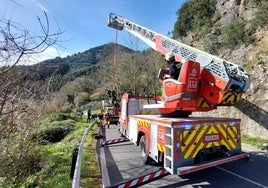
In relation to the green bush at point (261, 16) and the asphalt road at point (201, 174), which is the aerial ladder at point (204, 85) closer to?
the asphalt road at point (201, 174)

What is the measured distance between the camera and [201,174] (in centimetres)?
716

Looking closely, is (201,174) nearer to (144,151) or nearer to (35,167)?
(144,151)

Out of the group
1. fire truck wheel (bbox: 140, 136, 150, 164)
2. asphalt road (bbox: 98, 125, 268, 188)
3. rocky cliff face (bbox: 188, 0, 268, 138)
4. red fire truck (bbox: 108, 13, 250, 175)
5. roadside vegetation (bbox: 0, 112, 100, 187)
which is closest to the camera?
red fire truck (bbox: 108, 13, 250, 175)

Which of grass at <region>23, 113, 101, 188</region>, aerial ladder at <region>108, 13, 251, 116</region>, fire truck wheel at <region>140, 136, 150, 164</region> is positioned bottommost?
grass at <region>23, 113, 101, 188</region>

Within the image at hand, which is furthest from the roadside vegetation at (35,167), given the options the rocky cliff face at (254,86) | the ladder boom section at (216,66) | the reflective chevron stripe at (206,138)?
the rocky cliff face at (254,86)

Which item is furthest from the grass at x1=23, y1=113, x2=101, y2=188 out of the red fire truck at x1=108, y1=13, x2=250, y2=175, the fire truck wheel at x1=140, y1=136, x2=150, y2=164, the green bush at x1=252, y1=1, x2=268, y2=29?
the green bush at x1=252, y1=1, x2=268, y2=29

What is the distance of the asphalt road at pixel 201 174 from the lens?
6411 millimetres

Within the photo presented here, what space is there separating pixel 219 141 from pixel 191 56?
106 inches

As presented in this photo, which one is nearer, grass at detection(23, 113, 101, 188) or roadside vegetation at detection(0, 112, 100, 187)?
grass at detection(23, 113, 101, 188)

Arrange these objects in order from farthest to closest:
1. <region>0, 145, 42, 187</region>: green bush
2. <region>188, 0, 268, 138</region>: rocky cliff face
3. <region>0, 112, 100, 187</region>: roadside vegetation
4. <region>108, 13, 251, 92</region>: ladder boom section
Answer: <region>188, 0, 268, 138</region>: rocky cliff face < <region>0, 145, 42, 187</region>: green bush < <region>0, 112, 100, 187</region>: roadside vegetation < <region>108, 13, 251, 92</region>: ladder boom section

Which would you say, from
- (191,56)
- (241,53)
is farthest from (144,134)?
(241,53)

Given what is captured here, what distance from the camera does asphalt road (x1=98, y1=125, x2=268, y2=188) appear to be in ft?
21.0

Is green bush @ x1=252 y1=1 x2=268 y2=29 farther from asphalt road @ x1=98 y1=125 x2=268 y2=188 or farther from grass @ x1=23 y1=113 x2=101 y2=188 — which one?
grass @ x1=23 y1=113 x2=101 y2=188

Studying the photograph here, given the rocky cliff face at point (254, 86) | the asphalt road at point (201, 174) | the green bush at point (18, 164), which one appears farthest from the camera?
the rocky cliff face at point (254, 86)
